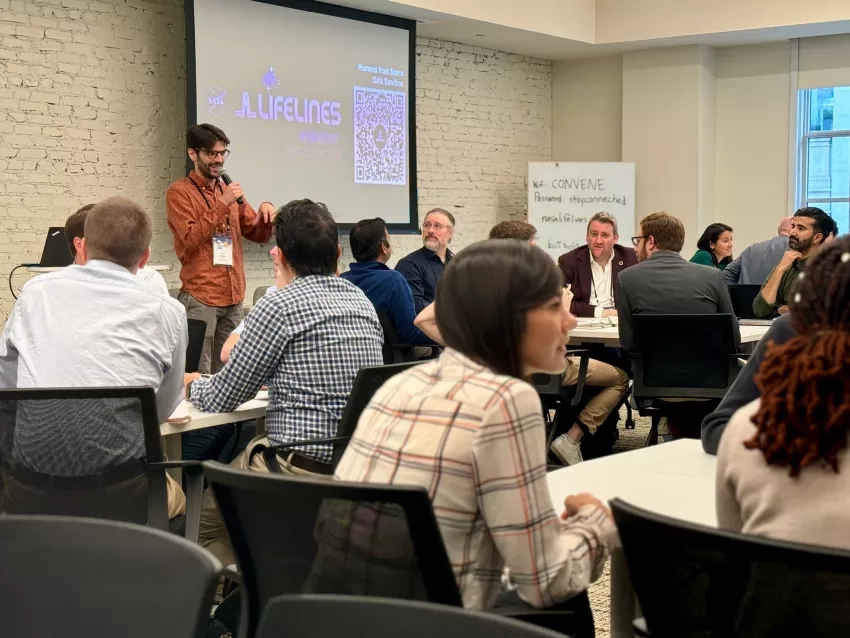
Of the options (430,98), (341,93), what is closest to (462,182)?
(430,98)

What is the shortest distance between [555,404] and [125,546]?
4.21 meters

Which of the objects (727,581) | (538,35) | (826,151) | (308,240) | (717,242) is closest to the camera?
(727,581)

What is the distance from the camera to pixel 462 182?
10.3 metres

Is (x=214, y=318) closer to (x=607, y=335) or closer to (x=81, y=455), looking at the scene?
(x=607, y=335)

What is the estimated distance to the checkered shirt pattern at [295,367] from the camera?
10.1 ft

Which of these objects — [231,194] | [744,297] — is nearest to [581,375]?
[744,297]

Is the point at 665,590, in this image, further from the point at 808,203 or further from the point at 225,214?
the point at 808,203

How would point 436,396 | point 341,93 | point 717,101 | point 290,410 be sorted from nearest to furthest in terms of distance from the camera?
point 436,396 → point 290,410 → point 341,93 → point 717,101

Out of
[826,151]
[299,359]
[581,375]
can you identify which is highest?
[826,151]

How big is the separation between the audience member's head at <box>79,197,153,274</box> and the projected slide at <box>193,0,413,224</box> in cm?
470

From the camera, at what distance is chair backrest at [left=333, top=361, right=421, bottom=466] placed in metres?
2.93

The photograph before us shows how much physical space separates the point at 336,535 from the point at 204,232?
5198mm

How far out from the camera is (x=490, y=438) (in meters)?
1.62

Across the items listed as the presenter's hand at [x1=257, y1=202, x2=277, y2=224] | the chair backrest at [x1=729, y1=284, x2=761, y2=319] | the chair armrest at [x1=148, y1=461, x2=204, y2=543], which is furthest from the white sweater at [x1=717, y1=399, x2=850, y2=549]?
the presenter's hand at [x1=257, y1=202, x2=277, y2=224]
